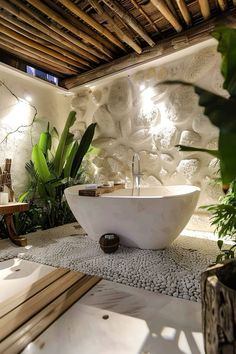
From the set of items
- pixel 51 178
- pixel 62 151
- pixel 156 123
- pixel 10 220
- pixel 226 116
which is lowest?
pixel 10 220

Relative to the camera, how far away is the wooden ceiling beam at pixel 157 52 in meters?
2.05

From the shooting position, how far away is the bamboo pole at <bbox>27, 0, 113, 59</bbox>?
5.98ft

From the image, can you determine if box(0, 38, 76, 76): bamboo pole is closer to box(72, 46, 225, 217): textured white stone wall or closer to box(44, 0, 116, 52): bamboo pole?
box(72, 46, 225, 217): textured white stone wall

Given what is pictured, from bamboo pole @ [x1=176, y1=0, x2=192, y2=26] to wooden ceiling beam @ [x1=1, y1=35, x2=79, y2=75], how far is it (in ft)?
5.29

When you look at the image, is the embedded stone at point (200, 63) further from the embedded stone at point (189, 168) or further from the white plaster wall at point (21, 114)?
the white plaster wall at point (21, 114)

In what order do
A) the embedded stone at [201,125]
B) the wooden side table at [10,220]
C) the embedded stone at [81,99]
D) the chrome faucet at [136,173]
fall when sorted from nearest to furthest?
the wooden side table at [10,220] < the embedded stone at [201,125] < the chrome faucet at [136,173] < the embedded stone at [81,99]

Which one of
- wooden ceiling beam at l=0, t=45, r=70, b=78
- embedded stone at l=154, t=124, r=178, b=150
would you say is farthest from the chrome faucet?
wooden ceiling beam at l=0, t=45, r=70, b=78

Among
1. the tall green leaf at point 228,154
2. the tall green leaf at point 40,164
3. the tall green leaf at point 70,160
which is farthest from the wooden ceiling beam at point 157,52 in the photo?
the tall green leaf at point 228,154

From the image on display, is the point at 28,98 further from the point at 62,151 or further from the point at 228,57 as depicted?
the point at 228,57

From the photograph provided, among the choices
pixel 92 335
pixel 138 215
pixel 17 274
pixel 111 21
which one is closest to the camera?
pixel 92 335

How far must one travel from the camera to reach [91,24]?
2070 mm

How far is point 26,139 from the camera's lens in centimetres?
291

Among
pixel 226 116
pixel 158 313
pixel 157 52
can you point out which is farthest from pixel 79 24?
pixel 158 313

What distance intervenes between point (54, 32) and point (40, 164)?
55.2 inches
